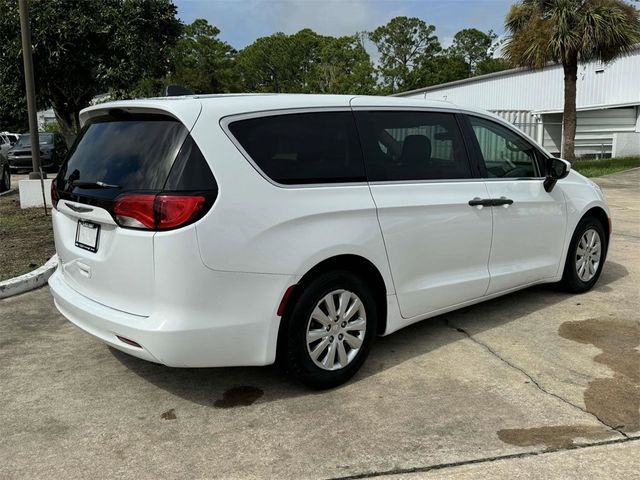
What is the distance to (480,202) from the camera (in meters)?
4.29

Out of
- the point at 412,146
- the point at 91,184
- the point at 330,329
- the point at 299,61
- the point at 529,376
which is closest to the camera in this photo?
the point at 91,184

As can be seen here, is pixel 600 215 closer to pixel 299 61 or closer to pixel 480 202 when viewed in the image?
pixel 480 202

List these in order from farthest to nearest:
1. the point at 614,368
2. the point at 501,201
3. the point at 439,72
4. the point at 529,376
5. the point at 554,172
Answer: the point at 439,72
the point at 554,172
the point at 501,201
the point at 614,368
the point at 529,376

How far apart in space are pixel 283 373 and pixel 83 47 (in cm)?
1304

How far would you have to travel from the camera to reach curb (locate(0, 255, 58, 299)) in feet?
18.2

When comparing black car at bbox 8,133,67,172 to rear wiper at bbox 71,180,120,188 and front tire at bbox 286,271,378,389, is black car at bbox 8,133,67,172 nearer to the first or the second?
rear wiper at bbox 71,180,120,188

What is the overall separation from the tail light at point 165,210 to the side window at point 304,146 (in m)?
0.45

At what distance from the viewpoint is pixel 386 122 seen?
4.01 metres

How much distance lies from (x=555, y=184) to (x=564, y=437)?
2.54 m

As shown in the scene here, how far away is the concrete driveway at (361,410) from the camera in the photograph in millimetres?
2855

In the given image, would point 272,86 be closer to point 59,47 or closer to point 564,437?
point 59,47

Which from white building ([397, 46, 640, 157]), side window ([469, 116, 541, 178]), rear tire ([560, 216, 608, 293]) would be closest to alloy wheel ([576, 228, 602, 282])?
rear tire ([560, 216, 608, 293])

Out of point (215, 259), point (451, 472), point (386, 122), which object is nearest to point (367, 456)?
point (451, 472)

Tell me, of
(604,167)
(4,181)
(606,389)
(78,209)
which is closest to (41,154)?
(4,181)
